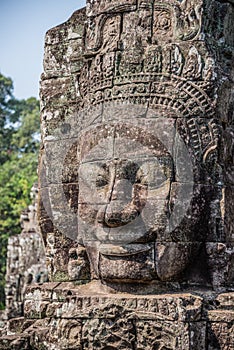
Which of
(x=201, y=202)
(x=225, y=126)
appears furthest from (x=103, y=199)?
(x=225, y=126)

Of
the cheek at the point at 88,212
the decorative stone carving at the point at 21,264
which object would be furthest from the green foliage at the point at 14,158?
the cheek at the point at 88,212

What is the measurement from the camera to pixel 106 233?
5.95 metres

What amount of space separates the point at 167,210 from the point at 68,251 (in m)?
1.25

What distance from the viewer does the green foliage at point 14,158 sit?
78.5ft

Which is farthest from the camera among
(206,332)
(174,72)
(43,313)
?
(43,313)

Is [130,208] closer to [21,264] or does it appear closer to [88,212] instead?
[88,212]

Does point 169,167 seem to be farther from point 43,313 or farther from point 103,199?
point 43,313

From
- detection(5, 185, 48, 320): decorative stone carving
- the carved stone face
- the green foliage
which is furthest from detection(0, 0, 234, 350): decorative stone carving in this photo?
the green foliage

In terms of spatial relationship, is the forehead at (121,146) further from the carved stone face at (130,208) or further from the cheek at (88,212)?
the cheek at (88,212)

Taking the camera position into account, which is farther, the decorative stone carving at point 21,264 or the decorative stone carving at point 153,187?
the decorative stone carving at point 21,264

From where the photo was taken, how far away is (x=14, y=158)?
31.3 m

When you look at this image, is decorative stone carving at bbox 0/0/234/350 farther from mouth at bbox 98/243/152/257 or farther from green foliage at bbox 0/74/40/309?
green foliage at bbox 0/74/40/309

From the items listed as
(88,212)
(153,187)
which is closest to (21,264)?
(88,212)

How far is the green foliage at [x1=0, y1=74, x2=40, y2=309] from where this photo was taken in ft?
78.5
